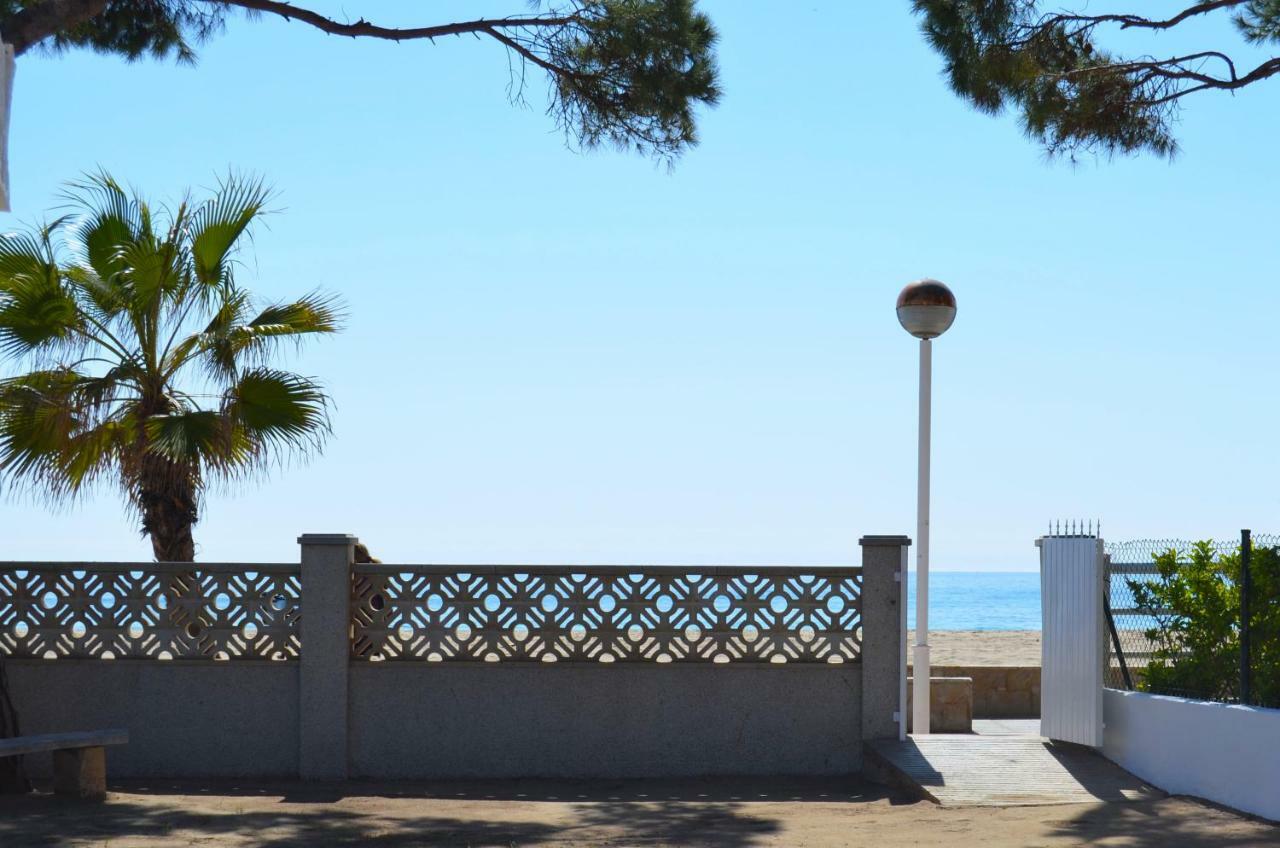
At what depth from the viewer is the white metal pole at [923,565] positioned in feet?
41.3

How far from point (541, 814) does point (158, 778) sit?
11.6 ft

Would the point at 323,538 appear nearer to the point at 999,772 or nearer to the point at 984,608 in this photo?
the point at 999,772

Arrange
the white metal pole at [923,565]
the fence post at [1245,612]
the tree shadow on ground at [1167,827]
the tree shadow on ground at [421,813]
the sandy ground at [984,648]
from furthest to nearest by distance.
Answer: the sandy ground at [984,648]
the white metal pole at [923,565]
the fence post at [1245,612]
the tree shadow on ground at [421,813]
the tree shadow on ground at [1167,827]

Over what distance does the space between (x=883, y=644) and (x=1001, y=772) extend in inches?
55.1

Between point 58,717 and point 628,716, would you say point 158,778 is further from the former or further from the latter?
point 628,716

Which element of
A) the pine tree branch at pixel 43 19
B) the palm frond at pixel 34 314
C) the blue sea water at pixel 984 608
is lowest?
the blue sea water at pixel 984 608

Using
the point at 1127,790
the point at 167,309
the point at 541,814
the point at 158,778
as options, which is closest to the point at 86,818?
the point at 158,778

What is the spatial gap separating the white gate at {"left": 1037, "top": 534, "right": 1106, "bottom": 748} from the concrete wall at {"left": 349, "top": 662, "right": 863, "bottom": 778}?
1.53 metres

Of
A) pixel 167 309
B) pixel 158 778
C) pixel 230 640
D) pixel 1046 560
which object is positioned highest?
pixel 167 309

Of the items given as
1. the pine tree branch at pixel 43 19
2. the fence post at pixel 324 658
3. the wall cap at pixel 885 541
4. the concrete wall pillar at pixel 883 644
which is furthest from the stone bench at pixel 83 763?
the wall cap at pixel 885 541

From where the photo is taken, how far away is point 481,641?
11867 millimetres

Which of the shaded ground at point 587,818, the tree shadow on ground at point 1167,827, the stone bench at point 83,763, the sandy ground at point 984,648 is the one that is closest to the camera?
the tree shadow on ground at point 1167,827

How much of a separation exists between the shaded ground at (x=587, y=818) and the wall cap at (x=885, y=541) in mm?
1869

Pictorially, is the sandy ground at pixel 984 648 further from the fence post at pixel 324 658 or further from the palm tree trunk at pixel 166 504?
the palm tree trunk at pixel 166 504
